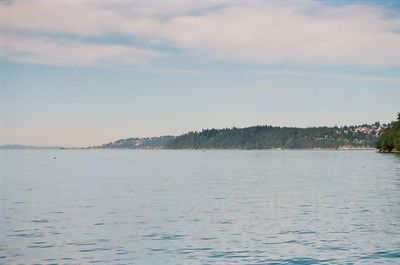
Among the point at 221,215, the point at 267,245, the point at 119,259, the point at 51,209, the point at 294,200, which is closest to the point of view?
the point at 119,259

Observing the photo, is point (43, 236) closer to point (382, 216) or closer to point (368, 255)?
point (368, 255)

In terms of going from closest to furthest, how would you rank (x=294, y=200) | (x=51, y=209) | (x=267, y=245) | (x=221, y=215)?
1. (x=267, y=245)
2. (x=221, y=215)
3. (x=51, y=209)
4. (x=294, y=200)

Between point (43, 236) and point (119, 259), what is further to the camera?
point (43, 236)

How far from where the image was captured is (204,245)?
35.4m

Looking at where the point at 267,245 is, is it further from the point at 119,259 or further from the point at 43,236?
the point at 43,236

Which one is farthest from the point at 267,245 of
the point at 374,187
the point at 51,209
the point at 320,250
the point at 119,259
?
the point at 374,187

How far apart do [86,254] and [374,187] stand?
51648mm

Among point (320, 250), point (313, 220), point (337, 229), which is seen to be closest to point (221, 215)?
point (313, 220)

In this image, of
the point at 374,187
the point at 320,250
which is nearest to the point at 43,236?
the point at 320,250

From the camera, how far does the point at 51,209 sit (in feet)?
173

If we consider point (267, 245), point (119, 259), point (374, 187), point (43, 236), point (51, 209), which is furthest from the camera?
point (374, 187)

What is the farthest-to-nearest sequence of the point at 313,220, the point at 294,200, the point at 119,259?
the point at 294,200 → the point at 313,220 → the point at 119,259

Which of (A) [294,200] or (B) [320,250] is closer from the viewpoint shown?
(B) [320,250]

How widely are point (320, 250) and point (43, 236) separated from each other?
17986mm
